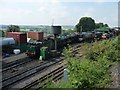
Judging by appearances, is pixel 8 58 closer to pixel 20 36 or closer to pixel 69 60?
pixel 20 36

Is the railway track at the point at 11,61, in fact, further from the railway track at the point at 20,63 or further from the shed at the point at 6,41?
the shed at the point at 6,41

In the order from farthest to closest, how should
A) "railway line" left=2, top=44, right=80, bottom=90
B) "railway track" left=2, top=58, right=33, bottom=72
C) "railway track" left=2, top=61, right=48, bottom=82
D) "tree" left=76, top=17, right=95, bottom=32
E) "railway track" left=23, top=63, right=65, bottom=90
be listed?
"tree" left=76, top=17, right=95, bottom=32 → "railway track" left=2, top=58, right=33, bottom=72 → "railway track" left=2, top=61, right=48, bottom=82 → "railway line" left=2, top=44, right=80, bottom=90 → "railway track" left=23, top=63, right=65, bottom=90

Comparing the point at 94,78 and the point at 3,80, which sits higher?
the point at 94,78

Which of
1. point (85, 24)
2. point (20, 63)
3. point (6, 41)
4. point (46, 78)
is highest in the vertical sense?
point (85, 24)

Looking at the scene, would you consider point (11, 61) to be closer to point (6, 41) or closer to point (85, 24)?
point (6, 41)

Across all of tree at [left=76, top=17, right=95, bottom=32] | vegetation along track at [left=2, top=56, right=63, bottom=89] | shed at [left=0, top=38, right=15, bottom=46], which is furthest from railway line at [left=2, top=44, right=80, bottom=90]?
tree at [left=76, top=17, right=95, bottom=32]

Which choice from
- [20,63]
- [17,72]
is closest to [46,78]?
[17,72]

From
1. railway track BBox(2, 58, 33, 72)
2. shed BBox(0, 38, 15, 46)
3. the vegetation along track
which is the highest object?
shed BBox(0, 38, 15, 46)

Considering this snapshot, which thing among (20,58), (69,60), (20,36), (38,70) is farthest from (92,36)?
(69,60)

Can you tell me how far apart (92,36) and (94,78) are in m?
46.0

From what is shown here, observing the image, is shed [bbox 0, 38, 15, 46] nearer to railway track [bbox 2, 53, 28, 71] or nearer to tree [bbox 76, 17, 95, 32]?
railway track [bbox 2, 53, 28, 71]

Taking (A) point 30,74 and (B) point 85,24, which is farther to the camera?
(B) point 85,24

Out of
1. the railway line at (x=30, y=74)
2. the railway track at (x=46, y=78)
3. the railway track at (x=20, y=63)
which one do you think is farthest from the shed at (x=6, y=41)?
the railway track at (x=46, y=78)

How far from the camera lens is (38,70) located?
23.6 meters
